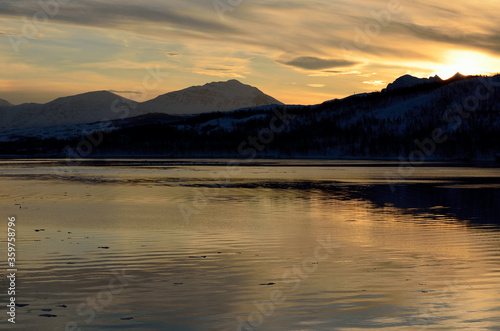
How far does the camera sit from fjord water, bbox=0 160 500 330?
1373 cm

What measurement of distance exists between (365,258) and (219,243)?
594 cm

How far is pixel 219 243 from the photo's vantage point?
24688 mm

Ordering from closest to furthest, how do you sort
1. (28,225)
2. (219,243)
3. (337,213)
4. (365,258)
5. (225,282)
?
(225,282), (365,258), (219,243), (28,225), (337,213)

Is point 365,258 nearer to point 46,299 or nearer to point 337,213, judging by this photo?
point 46,299

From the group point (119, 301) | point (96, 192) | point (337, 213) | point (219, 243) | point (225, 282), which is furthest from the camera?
point (96, 192)

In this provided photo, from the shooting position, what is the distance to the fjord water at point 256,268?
13734 mm

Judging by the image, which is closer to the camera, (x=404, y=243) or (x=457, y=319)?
(x=457, y=319)

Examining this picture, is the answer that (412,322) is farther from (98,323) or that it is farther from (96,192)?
(96,192)

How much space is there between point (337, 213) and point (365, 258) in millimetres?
15734

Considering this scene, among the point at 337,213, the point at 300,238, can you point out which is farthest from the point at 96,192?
the point at 300,238

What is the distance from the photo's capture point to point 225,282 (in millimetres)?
17188

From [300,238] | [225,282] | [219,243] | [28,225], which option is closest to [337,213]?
[300,238]

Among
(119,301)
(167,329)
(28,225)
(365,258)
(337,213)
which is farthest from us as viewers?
(337,213)

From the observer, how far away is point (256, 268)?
1927cm
